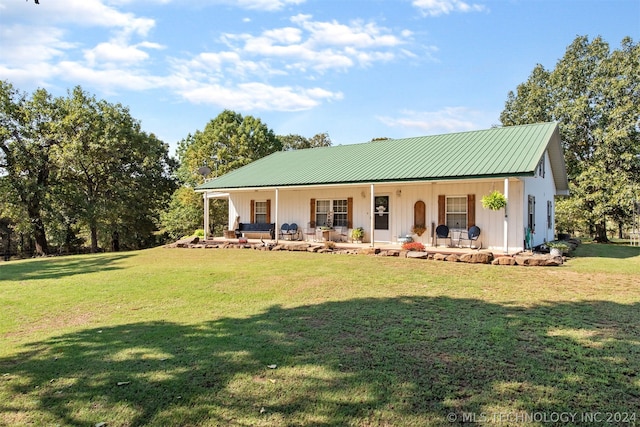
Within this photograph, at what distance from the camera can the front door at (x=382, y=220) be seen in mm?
15219

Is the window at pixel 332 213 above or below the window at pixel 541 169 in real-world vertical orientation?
below

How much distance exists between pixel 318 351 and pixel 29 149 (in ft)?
89.7

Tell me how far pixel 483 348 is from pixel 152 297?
5.60m

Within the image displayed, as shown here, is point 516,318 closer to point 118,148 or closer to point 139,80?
point 139,80

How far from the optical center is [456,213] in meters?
13.8

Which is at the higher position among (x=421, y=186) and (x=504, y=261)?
(x=421, y=186)

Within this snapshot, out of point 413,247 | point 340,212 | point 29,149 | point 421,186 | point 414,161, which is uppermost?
point 29,149

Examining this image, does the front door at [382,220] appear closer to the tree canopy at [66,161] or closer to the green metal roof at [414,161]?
the green metal roof at [414,161]

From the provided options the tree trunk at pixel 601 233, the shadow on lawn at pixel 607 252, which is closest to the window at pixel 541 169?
the shadow on lawn at pixel 607 252

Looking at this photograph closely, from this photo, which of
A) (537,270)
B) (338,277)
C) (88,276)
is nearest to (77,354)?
(338,277)

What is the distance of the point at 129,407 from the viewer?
3002mm

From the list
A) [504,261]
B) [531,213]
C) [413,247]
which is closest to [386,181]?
[413,247]

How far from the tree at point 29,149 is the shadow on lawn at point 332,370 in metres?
23.5

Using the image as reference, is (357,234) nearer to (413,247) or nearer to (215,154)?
(413,247)
